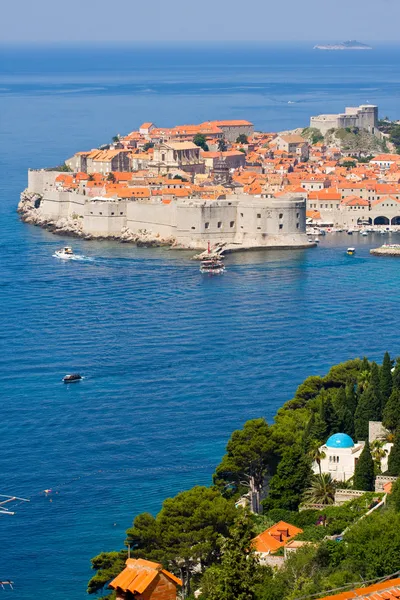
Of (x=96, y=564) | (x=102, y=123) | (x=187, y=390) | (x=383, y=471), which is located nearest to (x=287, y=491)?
(x=383, y=471)

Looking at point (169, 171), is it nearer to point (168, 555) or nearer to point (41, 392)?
point (41, 392)

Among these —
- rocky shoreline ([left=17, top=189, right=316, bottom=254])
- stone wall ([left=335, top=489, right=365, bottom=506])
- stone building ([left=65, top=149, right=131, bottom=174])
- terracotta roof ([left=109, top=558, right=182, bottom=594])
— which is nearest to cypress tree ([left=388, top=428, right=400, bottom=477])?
stone wall ([left=335, top=489, right=365, bottom=506])

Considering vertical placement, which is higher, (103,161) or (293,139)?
(293,139)

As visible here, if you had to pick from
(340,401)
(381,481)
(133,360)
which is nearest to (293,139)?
(133,360)

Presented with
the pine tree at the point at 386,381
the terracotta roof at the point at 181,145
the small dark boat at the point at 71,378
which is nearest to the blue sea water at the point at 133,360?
the small dark boat at the point at 71,378

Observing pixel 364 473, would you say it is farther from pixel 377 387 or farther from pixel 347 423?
pixel 377 387

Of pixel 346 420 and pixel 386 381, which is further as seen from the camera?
pixel 386 381

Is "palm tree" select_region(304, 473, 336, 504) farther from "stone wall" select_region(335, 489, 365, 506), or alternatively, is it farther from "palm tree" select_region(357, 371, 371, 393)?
"palm tree" select_region(357, 371, 371, 393)

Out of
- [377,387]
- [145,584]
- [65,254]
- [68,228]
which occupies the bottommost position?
[377,387]

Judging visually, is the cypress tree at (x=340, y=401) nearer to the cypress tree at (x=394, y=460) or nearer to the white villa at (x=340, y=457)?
the white villa at (x=340, y=457)
